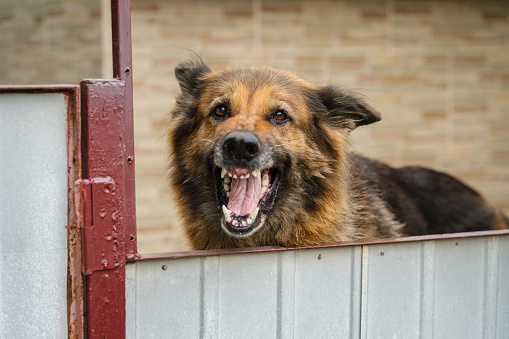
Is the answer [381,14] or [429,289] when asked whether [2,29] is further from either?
[429,289]

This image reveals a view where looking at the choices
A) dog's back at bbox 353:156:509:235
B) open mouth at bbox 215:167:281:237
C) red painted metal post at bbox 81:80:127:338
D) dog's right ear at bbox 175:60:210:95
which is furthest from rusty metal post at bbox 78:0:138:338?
dog's back at bbox 353:156:509:235

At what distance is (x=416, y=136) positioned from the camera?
6809 mm

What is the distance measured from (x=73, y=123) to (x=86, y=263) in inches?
19.5

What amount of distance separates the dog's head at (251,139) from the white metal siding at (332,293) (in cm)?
44

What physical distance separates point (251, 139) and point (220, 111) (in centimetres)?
52

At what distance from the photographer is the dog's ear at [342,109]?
372 cm

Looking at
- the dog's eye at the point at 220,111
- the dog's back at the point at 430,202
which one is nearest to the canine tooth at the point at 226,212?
the dog's eye at the point at 220,111

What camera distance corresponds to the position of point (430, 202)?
16.0ft

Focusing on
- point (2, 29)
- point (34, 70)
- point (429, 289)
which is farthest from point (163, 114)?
point (429, 289)

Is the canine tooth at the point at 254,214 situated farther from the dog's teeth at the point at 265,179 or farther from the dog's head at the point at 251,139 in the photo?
the dog's teeth at the point at 265,179

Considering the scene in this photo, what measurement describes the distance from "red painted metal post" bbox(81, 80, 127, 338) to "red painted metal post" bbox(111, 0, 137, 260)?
0.03 meters

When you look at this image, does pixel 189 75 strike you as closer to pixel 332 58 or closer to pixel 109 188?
pixel 109 188

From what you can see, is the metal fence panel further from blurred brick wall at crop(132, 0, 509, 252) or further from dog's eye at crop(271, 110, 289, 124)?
blurred brick wall at crop(132, 0, 509, 252)

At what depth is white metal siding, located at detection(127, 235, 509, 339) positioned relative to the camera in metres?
2.56
